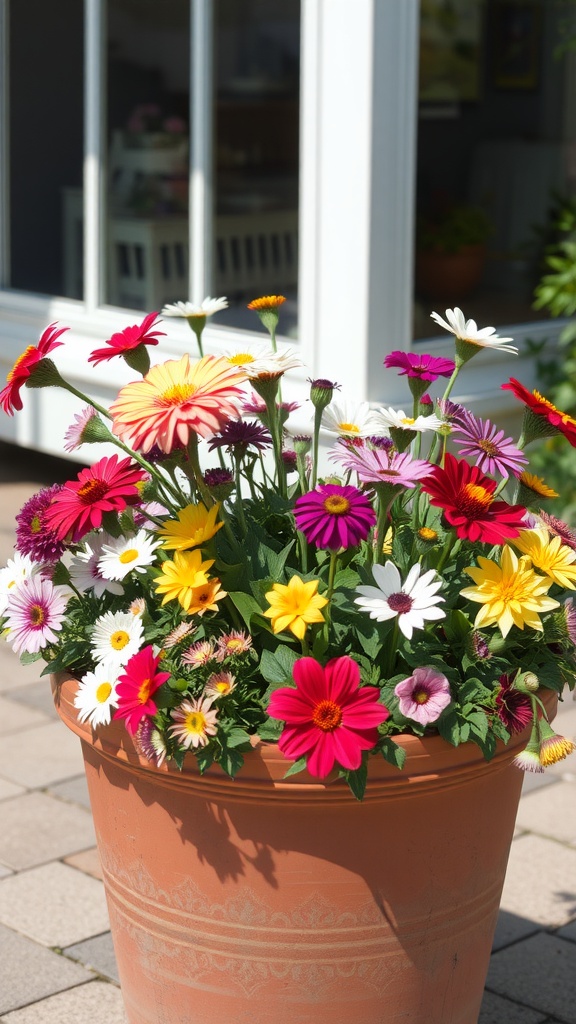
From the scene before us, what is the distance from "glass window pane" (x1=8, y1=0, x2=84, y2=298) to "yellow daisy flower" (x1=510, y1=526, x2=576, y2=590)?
4.52 meters

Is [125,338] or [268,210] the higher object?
[268,210]

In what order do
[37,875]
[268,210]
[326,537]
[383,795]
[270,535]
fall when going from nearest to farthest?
[326,537]
[383,795]
[270,535]
[37,875]
[268,210]

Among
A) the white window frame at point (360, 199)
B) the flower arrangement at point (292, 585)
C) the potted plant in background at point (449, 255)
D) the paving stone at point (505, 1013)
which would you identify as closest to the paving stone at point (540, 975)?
the paving stone at point (505, 1013)

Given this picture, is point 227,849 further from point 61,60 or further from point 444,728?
point 61,60

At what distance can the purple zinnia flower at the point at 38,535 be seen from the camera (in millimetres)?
1573

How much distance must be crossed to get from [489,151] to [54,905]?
521 cm

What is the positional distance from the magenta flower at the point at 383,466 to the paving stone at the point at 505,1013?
1045 mm

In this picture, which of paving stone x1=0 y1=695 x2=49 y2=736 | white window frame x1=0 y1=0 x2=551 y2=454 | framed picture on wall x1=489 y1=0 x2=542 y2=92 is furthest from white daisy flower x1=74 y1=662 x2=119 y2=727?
framed picture on wall x1=489 y1=0 x2=542 y2=92

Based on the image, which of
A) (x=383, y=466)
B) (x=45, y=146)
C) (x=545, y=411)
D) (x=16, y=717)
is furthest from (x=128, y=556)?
(x=45, y=146)

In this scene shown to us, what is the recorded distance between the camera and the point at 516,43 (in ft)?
20.7

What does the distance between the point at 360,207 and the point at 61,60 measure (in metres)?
2.54

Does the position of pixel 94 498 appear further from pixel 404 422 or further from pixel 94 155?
pixel 94 155

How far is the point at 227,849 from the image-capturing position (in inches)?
58.6

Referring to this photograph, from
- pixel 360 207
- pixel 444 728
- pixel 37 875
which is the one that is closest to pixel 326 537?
pixel 444 728
